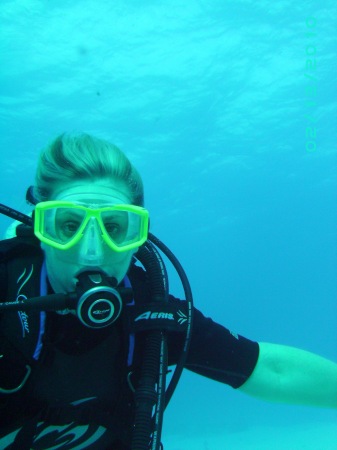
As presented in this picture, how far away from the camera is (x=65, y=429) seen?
237cm

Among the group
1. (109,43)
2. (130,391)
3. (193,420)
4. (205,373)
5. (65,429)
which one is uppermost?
(109,43)

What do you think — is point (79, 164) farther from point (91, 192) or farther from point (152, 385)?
point (152, 385)

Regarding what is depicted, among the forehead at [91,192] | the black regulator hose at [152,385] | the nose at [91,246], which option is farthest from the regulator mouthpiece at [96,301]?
the forehead at [91,192]

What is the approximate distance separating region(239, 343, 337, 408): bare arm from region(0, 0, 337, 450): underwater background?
2303 millimetres

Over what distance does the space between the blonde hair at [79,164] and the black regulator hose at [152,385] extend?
2.27 ft

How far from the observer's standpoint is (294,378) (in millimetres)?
2631

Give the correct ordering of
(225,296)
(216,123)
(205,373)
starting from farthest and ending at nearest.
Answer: (225,296), (216,123), (205,373)

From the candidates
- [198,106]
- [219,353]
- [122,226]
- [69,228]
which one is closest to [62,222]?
[69,228]

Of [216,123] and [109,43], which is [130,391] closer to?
[109,43]

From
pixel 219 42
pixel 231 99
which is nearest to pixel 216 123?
pixel 231 99

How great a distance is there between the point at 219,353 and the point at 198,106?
20.4 m

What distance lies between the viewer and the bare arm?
2625 millimetres

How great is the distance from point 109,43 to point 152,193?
61.6 feet

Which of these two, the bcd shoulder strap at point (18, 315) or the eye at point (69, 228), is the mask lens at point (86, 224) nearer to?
the eye at point (69, 228)
